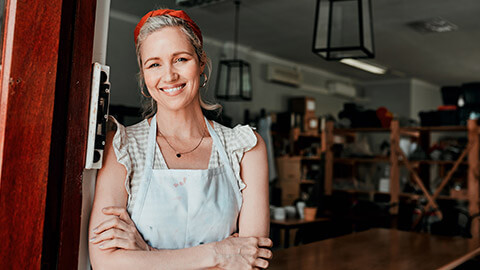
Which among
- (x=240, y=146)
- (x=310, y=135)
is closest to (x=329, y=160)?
(x=310, y=135)

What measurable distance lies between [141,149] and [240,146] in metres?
0.30

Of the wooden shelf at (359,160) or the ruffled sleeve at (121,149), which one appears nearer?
the ruffled sleeve at (121,149)

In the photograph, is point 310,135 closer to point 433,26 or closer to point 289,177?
point 289,177

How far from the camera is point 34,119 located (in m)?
0.89

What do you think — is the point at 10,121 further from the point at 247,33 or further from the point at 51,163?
the point at 247,33

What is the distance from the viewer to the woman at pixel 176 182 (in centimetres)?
112

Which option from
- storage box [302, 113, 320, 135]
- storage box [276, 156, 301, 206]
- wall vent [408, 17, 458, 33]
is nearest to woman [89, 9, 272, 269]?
wall vent [408, 17, 458, 33]

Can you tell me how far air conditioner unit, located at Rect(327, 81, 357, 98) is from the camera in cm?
947

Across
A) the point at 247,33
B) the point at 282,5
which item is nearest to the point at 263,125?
the point at 247,33

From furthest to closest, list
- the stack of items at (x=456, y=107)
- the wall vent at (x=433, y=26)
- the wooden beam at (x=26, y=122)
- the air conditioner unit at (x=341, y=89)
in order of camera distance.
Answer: the air conditioner unit at (x=341, y=89) → the wall vent at (x=433, y=26) → the stack of items at (x=456, y=107) → the wooden beam at (x=26, y=122)

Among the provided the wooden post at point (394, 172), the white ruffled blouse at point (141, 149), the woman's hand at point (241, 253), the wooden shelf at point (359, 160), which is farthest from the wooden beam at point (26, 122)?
the wooden shelf at point (359, 160)

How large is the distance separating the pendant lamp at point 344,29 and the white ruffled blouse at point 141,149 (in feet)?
Answer: 7.64

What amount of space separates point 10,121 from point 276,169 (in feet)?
22.7

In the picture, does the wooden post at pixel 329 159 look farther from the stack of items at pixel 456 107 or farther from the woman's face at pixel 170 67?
the woman's face at pixel 170 67
